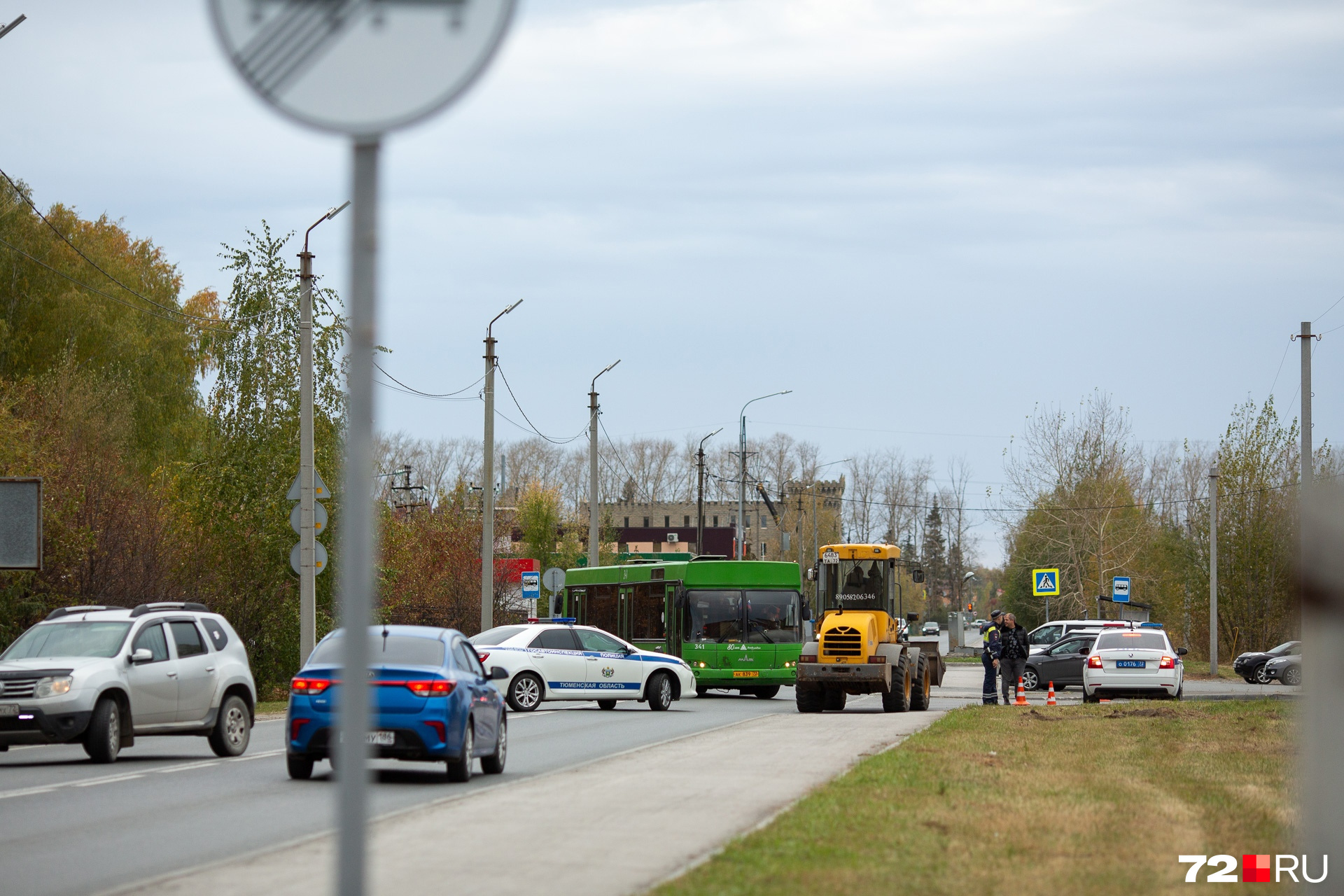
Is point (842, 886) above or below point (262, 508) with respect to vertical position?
below

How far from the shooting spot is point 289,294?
37.4 m

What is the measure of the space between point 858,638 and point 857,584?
1.41 m

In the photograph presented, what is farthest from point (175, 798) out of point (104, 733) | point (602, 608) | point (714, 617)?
point (602, 608)

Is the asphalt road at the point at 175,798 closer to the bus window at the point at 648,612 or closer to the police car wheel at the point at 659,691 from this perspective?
the police car wheel at the point at 659,691

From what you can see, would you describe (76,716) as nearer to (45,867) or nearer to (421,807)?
(421,807)

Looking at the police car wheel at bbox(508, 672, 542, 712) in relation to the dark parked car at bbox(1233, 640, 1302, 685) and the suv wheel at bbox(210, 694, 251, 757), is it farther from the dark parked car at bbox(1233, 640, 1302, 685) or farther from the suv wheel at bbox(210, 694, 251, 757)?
the dark parked car at bbox(1233, 640, 1302, 685)

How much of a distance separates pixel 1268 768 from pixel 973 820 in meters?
5.77

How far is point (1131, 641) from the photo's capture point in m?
32.9

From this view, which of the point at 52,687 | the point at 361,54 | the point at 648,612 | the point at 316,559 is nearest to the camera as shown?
the point at 361,54

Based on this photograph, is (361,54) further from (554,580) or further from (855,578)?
(554,580)

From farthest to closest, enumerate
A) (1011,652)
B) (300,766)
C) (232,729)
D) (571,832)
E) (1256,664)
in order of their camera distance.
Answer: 1. (1256,664)
2. (1011,652)
3. (232,729)
4. (300,766)
5. (571,832)

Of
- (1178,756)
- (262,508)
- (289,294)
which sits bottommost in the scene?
(1178,756)

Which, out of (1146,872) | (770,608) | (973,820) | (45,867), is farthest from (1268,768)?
(770,608)

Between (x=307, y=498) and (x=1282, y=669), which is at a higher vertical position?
(x=307, y=498)
